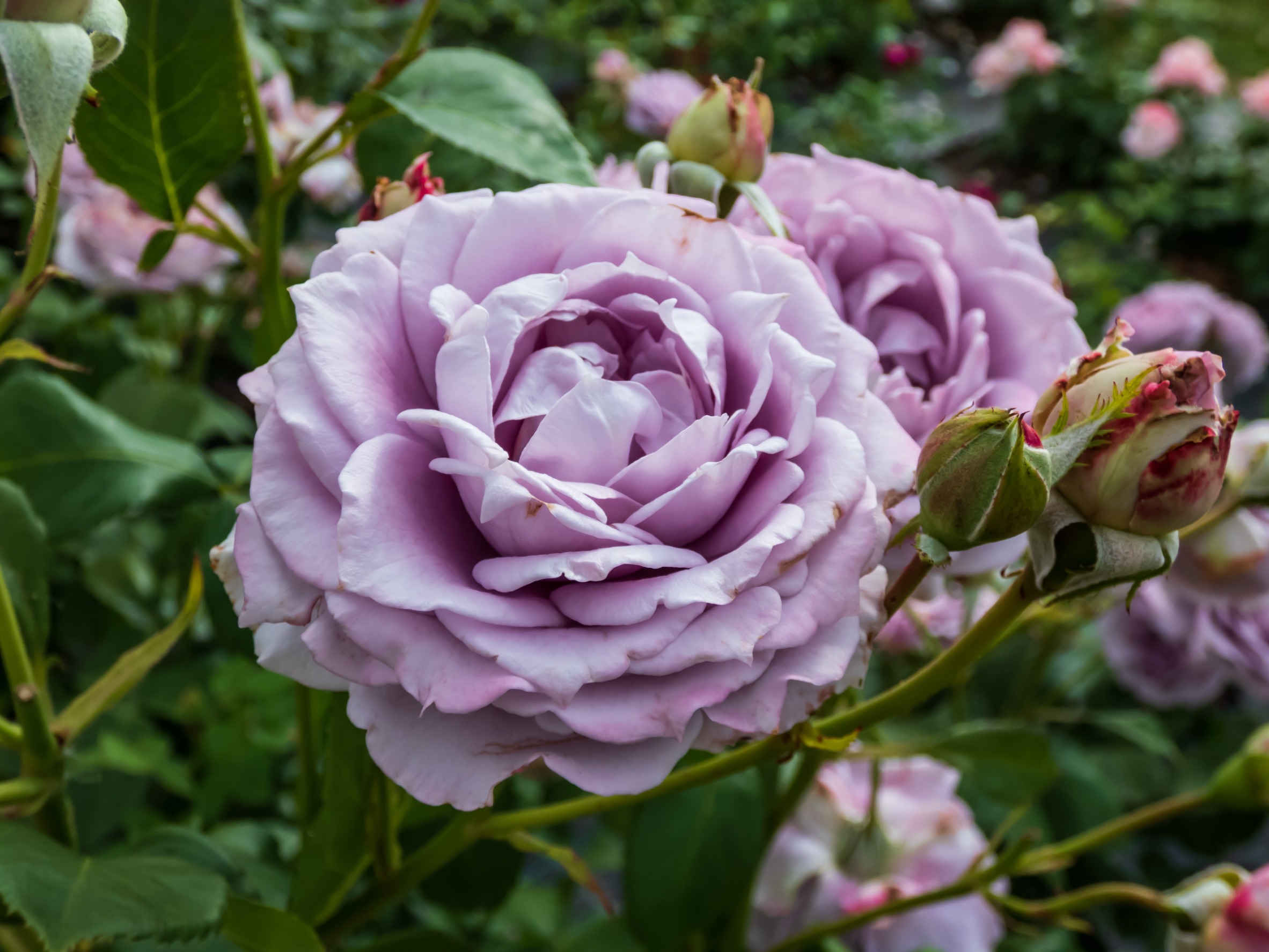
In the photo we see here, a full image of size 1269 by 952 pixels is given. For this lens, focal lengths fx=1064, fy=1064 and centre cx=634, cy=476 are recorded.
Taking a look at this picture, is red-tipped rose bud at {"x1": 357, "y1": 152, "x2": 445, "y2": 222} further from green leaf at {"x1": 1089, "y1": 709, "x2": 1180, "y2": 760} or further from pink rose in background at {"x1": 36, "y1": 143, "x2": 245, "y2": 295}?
green leaf at {"x1": 1089, "y1": 709, "x2": 1180, "y2": 760}

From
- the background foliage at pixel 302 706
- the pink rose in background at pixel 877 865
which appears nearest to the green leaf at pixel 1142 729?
the background foliage at pixel 302 706

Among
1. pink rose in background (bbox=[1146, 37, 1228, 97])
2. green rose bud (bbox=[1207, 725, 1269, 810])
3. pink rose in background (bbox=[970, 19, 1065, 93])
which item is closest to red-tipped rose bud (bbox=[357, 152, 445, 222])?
green rose bud (bbox=[1207, 725, 1269, 810])

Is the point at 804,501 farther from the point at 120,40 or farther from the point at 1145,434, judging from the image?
the point at 120,40

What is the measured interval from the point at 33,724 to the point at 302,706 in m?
0.12

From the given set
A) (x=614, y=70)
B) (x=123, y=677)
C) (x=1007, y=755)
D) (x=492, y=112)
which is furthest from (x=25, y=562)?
(x=614, y=70)

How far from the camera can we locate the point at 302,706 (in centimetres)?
53

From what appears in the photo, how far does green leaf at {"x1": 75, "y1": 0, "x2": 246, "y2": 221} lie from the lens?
48 centimetres

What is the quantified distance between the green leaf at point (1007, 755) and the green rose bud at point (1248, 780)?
91 mm

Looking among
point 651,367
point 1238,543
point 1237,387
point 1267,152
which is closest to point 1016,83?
point 1267,152

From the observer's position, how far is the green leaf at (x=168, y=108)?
0.48 m

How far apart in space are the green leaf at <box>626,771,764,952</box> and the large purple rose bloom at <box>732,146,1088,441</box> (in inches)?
11.0

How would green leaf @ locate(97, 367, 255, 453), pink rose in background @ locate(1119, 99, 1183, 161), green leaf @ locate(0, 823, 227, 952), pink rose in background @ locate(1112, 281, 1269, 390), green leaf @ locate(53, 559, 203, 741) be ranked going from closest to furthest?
green leaf @ locate(0, 823, 227, 952), green leaf @ locate(53, 559, 203, 741), green leaf @ locate(97, 367, 255, 453), pink rose in background @ locate(1112, 281, 1269, 390), pink rose in background @ locate(1119, 99, 1183, 161)

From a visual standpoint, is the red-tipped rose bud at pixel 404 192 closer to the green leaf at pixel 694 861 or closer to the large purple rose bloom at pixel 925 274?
the large purple rose bloom at pixel 925 274

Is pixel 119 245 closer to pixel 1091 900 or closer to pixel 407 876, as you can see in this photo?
pixel 407 876
